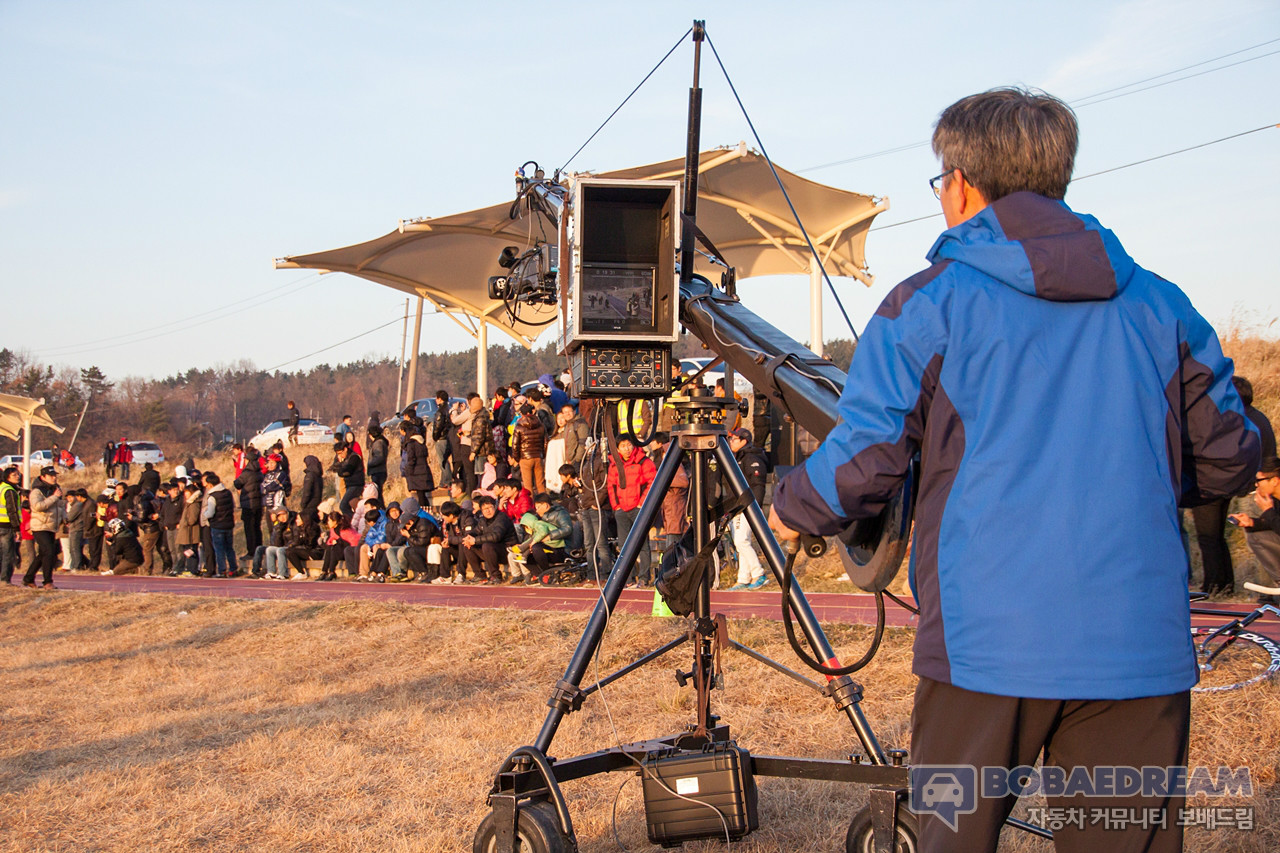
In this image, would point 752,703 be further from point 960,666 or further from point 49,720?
point 49,720

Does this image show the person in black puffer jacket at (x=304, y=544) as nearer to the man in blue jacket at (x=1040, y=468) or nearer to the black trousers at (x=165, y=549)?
the black trousers at (x=165, y=549)

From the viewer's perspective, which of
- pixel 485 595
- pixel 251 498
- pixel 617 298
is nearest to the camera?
pixel 617 298

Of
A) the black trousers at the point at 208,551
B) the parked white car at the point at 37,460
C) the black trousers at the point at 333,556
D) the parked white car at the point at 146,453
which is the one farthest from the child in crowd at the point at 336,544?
the parked white car at the point at 37,460

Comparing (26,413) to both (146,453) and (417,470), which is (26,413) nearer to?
(417,470)

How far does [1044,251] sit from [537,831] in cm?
237

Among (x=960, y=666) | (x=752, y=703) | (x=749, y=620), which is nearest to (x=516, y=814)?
(x=960, y=666)

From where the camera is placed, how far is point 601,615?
360 centimetres

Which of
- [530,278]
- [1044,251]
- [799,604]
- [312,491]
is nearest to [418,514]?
[312,491]

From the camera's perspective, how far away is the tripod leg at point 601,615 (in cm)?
348

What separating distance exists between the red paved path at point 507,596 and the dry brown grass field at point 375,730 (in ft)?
3.45

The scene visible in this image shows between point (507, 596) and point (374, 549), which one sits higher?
point (374, 549)

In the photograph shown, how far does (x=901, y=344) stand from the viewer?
6.36 feet

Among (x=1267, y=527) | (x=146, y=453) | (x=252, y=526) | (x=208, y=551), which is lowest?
(x=208, y=551)

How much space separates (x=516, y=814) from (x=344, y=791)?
75.1 inches
